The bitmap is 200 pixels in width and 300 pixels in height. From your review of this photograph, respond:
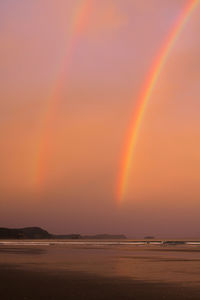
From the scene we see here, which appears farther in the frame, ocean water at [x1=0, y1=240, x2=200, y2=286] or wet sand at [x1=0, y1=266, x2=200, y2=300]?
ocean water at [x1=0, y1=240, x2=200, y2=286]

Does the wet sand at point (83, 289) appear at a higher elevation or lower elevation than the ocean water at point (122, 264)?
lower

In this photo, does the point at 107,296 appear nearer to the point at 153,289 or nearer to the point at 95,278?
the point at 153,289

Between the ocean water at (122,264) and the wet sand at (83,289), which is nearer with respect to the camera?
the wet sand at (83,289)

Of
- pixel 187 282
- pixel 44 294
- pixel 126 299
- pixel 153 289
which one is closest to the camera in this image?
pixel 126 299

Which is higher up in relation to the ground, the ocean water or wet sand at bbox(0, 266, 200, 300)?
the ocean water

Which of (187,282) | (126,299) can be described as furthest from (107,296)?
(187,282)

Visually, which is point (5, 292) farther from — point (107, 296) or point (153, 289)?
point (153, 289)

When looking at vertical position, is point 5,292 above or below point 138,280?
below

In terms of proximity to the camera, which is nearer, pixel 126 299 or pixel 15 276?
pixel 126 299

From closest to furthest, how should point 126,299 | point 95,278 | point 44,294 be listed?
1. point 126,299
2. point 44,294
3. point 95,278

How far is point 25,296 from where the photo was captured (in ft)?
59.3

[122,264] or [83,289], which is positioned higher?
[122,264]

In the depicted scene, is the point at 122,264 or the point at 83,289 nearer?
the point at 83,289

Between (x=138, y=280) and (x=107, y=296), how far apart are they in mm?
6046
